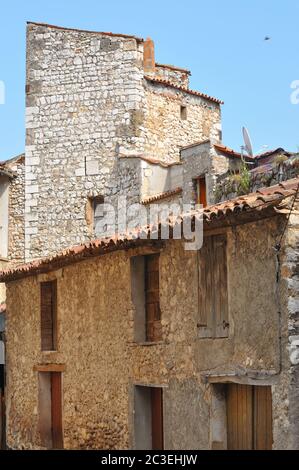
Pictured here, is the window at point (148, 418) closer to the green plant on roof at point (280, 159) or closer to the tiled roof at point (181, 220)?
the tiled roof at point (181, 220)

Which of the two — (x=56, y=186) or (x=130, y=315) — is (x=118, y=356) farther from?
(x=56, y=186)

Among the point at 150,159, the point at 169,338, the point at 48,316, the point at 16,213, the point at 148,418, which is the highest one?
the point at 150,159

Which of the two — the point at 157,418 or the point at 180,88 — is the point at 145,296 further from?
the point at 180,88

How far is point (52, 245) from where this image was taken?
23.5 metres

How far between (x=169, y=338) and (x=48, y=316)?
4.30m

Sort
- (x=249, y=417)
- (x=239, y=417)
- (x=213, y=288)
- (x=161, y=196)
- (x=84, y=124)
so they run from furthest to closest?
(x=84, y=124), (x=161, y=196), (x=213, y=288), (x=239, y=417), (x=249, y=417)

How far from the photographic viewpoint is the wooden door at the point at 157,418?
12906mm

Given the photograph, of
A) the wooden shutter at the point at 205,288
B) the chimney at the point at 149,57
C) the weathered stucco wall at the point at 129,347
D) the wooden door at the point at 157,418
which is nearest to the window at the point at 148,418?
the wooden door at the point at 157,418

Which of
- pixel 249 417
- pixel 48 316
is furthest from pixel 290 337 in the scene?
pixel 48 316

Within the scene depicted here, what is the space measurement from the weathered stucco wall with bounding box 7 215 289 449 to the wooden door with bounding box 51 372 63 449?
16.3 inches

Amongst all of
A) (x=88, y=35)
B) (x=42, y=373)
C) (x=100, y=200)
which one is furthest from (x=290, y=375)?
(x=88, y=35)

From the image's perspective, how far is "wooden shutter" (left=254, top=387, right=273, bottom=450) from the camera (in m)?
10.5

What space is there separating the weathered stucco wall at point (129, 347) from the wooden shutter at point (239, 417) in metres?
0.27

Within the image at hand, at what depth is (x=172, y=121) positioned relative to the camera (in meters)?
24.0
